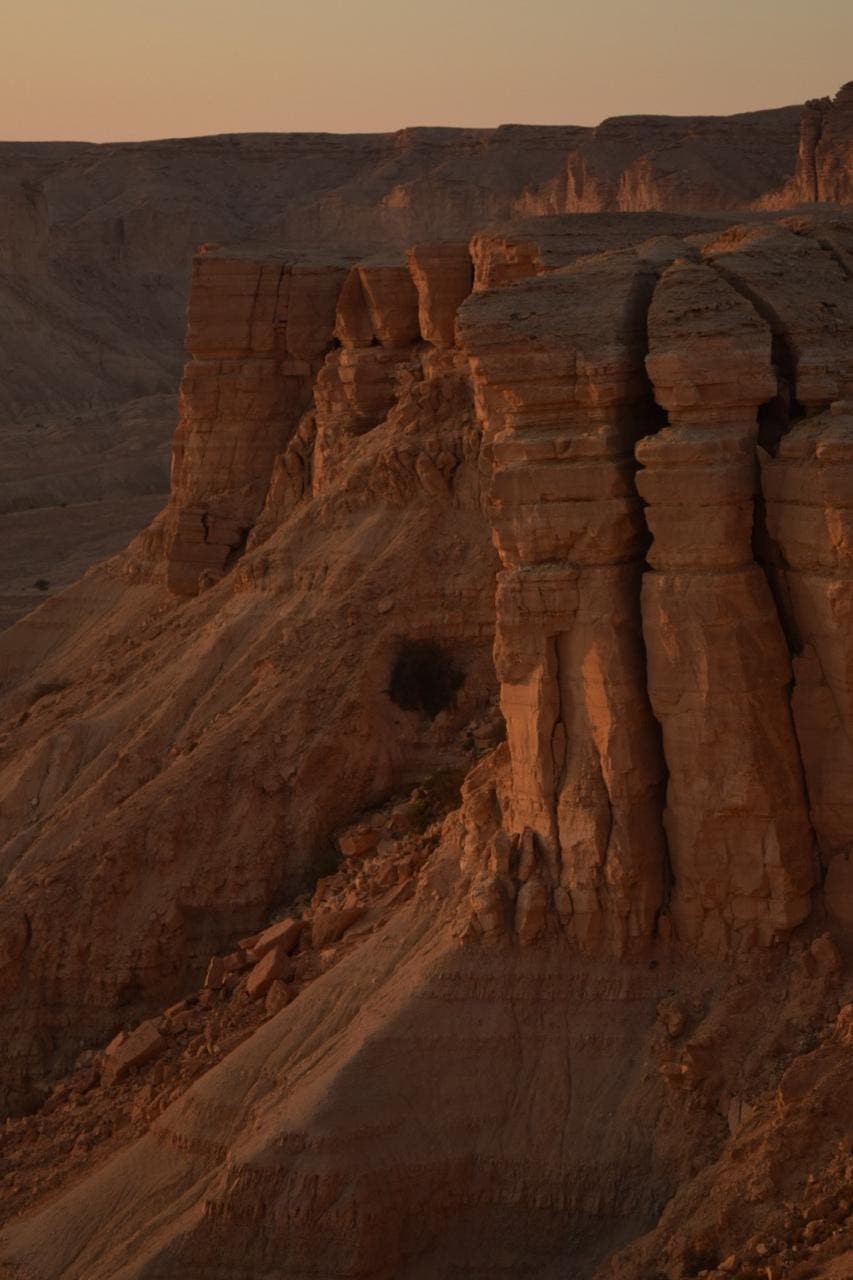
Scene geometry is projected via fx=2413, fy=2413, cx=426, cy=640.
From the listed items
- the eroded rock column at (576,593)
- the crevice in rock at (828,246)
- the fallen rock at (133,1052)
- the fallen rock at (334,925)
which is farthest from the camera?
the fallen rock at (133,1052)

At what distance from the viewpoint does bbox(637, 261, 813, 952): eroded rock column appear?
58.6ft

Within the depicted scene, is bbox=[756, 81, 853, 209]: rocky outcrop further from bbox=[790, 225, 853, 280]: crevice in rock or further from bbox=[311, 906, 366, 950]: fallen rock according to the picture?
bbox=[311, 906, 366, 950]: fallen rock

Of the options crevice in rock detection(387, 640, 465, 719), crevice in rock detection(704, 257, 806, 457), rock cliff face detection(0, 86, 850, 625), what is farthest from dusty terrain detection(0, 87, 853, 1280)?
rock cliff face detection(0, 86, 850, 625)

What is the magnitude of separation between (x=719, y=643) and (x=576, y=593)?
4.11ft

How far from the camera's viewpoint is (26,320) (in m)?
112

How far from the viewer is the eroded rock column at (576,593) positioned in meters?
18.4

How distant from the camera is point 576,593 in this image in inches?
730

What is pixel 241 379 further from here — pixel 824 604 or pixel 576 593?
pixel 824 604

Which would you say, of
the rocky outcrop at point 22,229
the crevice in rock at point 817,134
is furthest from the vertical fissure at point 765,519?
the rocky outcrop at point 22,229

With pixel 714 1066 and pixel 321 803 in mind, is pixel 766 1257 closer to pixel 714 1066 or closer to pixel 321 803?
pixel 714 1066

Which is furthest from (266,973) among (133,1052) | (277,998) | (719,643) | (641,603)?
(719,643)

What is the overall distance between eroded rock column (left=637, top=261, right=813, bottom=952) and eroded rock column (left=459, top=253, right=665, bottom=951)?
0.26 meters

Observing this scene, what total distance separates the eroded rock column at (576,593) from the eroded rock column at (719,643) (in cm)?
26

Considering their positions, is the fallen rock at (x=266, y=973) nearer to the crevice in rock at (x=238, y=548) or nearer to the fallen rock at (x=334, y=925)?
the fallen rock at (x=334, y=925)
